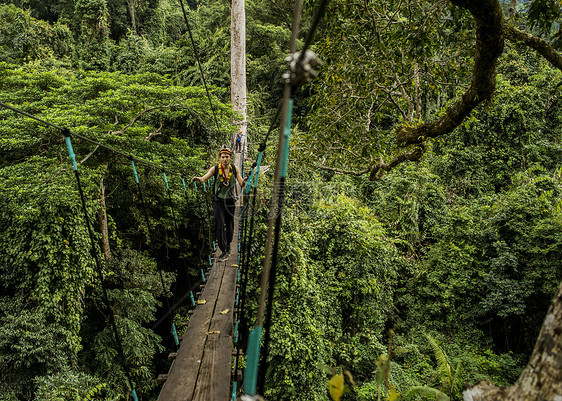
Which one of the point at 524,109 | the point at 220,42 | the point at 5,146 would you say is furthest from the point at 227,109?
the point at 524,109

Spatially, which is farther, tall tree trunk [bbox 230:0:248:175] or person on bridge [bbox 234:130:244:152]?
person on bridge [bbox 234:130:244:152]

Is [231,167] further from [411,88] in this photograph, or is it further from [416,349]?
[416,349]

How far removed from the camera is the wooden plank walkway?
1819mm

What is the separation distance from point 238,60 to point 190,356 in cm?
562

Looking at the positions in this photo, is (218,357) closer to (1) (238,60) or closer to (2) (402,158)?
(2) (402,158)

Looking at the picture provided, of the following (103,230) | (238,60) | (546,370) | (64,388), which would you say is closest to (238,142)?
(238,60)

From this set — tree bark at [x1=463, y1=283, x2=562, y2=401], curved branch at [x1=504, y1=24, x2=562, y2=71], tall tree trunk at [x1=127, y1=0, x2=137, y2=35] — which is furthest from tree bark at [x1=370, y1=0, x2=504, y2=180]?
tall tree trunk at [x1=127, y1=0, x2=137, y2=35]

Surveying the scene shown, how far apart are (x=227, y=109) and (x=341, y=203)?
9.97ft

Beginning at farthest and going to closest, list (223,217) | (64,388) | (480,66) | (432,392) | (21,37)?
(21,37), (64,388), (223,217), (432,392), (480,66)

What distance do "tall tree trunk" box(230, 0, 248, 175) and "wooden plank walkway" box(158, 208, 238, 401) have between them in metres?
3.65

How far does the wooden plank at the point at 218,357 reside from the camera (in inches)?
71.9

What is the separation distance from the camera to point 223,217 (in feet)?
11.2

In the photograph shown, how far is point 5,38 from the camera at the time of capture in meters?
9.25

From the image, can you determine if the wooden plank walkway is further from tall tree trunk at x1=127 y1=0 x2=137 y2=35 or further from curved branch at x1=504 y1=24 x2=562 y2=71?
tall tree trunk at x1=127 y1=0 x2=137 y2=35
